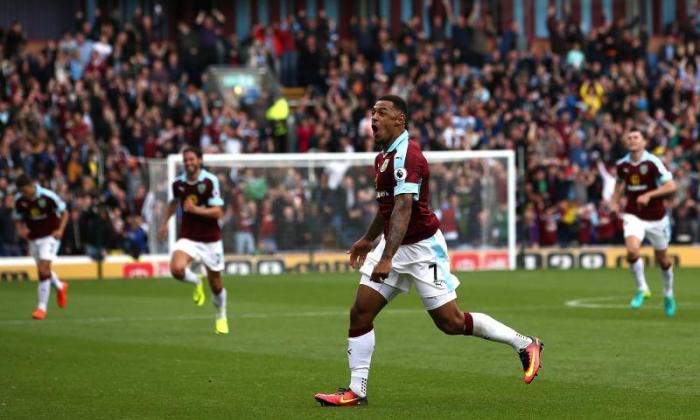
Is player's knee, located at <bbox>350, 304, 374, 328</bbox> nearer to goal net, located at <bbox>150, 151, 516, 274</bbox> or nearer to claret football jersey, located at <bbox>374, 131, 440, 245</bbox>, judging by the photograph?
claret football jersey, located at <bbox>374, 131, 440, 245</bbox>

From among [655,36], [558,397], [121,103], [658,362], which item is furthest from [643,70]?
[558,397]

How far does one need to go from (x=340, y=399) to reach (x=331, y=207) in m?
23.2

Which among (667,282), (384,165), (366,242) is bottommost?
(667,282)

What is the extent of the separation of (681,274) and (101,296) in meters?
11.9

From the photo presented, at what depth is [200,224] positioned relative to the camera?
62.0 ft

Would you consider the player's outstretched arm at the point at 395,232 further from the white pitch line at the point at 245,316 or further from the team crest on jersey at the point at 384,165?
the white pitch line at the point at 245,316

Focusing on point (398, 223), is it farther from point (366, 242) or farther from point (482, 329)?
point (482, 329)

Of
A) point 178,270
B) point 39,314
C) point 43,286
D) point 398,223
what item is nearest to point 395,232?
point 398,223

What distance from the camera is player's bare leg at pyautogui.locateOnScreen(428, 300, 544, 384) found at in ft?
36.0

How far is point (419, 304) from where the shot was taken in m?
23.1

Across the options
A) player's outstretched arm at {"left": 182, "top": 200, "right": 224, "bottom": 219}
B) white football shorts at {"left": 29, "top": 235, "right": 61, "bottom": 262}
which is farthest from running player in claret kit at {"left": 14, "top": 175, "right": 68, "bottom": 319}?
player's outstretched arm at {"left": 182, "top": 200, "right": 224, "bottom": 219}

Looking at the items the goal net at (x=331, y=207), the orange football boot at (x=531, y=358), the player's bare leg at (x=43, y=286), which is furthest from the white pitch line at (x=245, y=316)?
the goal net at (x=331, y=207)

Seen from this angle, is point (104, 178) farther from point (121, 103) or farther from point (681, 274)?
point (681, 274)

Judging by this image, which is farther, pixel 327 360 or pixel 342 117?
pixel 342 117
